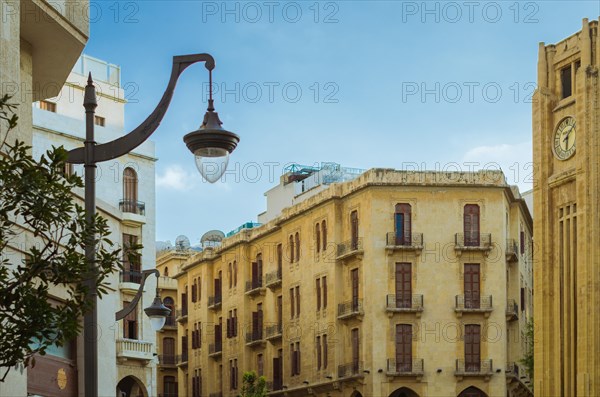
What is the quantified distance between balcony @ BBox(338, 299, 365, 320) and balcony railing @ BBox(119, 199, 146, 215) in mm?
16726

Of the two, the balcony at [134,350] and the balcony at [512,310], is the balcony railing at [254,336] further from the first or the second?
the balcony at [134,350]

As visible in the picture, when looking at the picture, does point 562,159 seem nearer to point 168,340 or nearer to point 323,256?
point 323,256

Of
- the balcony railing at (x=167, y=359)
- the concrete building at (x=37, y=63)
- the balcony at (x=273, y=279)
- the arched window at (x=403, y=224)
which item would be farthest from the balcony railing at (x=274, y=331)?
the concrete building at (x=37, y=63)

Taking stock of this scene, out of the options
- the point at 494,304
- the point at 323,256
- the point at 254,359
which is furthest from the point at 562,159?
the point at 254,359

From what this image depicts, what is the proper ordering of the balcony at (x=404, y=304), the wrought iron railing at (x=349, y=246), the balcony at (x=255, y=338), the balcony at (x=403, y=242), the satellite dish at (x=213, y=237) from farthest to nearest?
the satellite dish at (x=213, y=237)
the balcony at (x=255, y=338)
the wrought iron railing at (x=349, y=246)
the balcony at (x=403, y=242)
the balcony at (x=404, y=304)

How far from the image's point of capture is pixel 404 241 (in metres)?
61.4

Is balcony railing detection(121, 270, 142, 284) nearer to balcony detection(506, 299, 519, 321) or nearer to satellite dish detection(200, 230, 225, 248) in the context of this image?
balcony detection(506, 299, 519, 321)

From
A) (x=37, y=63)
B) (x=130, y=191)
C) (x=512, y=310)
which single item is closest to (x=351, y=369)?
(x=512, y=310)

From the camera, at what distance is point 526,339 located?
68.9 meters

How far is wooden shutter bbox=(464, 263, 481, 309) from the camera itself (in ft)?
200

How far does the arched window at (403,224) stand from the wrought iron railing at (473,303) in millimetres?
3864

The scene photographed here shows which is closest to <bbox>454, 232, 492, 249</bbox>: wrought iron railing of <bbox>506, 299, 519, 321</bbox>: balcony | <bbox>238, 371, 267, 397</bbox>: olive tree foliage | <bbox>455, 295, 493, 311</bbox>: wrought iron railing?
<bbox>455, 295, 493, 311</bbox>: wrought iron railing

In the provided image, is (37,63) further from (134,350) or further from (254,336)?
(254,336)

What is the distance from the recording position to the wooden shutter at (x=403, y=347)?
2352 inches
